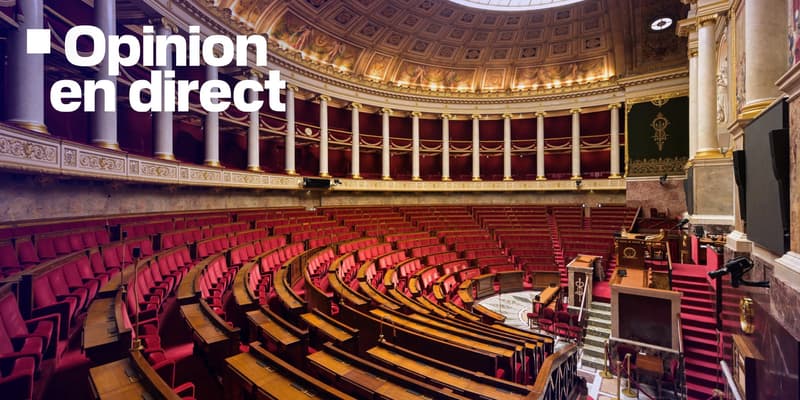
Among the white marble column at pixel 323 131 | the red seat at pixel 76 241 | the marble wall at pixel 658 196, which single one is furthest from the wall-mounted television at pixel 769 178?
the white marble column at pixel 323 131

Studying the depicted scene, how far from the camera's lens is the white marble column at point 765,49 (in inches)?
147

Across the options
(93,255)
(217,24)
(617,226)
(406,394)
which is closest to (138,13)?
(217,24)

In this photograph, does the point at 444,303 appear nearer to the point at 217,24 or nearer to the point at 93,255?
the point at 93,255

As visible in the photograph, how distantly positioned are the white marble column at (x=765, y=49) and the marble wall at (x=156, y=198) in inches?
422

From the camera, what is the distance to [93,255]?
16.0 ft

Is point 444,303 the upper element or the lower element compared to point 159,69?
lower

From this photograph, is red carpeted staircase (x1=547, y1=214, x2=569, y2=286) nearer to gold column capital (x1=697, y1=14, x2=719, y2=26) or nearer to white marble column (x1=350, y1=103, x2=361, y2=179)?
gold column capital (x1=697, y1=14, x2=719, y2=26)

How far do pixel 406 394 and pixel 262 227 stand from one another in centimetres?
873

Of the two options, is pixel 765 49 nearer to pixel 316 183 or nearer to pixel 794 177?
pixel 794 177

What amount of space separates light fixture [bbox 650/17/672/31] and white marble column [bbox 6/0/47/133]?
20.2 metres

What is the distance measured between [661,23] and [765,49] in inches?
579

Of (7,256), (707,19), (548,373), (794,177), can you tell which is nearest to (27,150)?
(7,256)

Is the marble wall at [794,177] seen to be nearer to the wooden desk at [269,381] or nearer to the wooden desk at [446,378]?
the wooden desk at [446,378]

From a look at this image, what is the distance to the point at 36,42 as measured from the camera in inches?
240
